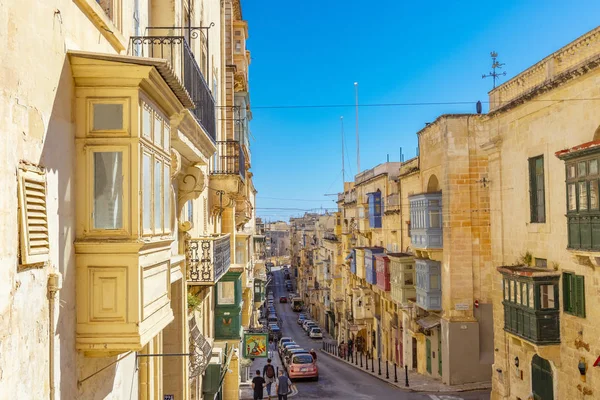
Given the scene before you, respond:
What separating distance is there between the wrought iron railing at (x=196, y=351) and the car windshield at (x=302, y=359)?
15.4 metres

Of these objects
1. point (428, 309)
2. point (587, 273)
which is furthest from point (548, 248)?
point (428, 309)

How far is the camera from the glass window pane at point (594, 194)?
1341 centimetres

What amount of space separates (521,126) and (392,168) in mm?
18699

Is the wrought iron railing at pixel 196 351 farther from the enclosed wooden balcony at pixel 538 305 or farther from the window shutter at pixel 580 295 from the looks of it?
the window shutter at pixel 580 295

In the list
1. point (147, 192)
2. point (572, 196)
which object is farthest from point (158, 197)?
point (572, 196)

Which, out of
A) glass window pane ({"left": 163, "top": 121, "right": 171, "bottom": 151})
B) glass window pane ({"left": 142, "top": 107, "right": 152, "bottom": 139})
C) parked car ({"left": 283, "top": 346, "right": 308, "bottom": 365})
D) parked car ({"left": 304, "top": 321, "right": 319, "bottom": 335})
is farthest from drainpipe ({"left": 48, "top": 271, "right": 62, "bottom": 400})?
parked car ({"left": 304, "top": 321, "right": 319, "bottom": 335})

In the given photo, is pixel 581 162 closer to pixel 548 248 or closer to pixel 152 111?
pixel 548 248

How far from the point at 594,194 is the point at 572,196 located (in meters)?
1.09

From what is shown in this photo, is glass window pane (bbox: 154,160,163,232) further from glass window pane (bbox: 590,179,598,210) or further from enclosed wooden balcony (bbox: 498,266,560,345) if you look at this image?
enclosed wooden balcony (bbox: 498,266,560,345)

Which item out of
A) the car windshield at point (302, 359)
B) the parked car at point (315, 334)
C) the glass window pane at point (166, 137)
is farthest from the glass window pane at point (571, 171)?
the parked car at point (315, 334)

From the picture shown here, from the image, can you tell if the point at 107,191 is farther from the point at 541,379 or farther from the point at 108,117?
the point at 541,379

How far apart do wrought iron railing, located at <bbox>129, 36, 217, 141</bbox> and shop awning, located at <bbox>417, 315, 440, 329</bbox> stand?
1870 centimetres

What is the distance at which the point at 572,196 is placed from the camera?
47.8 ft

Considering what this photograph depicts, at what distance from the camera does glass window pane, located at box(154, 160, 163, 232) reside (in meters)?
5.50
